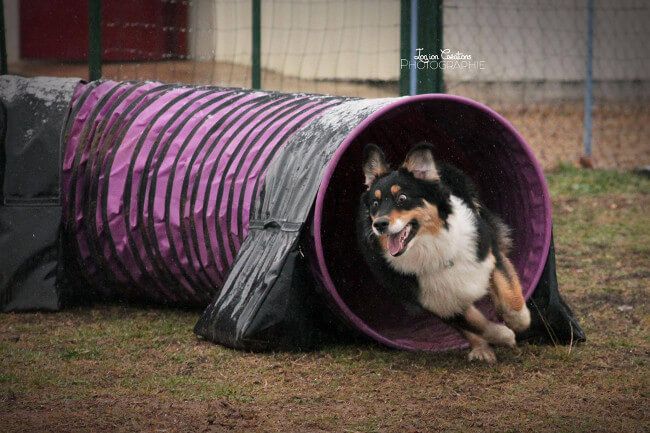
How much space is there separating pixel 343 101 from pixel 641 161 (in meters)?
7.38

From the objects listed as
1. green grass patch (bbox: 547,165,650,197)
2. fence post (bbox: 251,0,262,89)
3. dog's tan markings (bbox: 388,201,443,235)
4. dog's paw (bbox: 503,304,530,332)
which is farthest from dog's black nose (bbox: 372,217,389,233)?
green grass patch (bbox: 547,165,650,197)

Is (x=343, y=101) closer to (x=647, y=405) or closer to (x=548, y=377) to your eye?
(x=548, y=377)

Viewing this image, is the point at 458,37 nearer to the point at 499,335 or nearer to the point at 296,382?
the point at 499,335

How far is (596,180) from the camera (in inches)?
423

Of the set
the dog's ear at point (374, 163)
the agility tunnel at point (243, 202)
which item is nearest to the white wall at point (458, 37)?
the agility tunnel at point (243, 202)

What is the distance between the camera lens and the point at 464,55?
45.2ft

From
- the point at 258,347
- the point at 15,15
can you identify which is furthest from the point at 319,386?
the point at 15,15

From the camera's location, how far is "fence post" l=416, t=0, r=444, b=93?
8766mm

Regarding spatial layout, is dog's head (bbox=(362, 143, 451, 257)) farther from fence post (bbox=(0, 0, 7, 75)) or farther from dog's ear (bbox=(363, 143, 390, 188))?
fence post (bbox=(0, 0, 7, 75))

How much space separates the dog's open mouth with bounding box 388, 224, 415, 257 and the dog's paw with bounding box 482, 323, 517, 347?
0.63 metres

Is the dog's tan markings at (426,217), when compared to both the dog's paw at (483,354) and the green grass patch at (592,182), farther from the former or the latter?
the green grass patch at (592,182)

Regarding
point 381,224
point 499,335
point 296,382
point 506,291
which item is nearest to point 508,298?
point 506,291

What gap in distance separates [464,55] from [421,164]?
916 cm

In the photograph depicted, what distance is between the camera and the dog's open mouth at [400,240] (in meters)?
4.78
